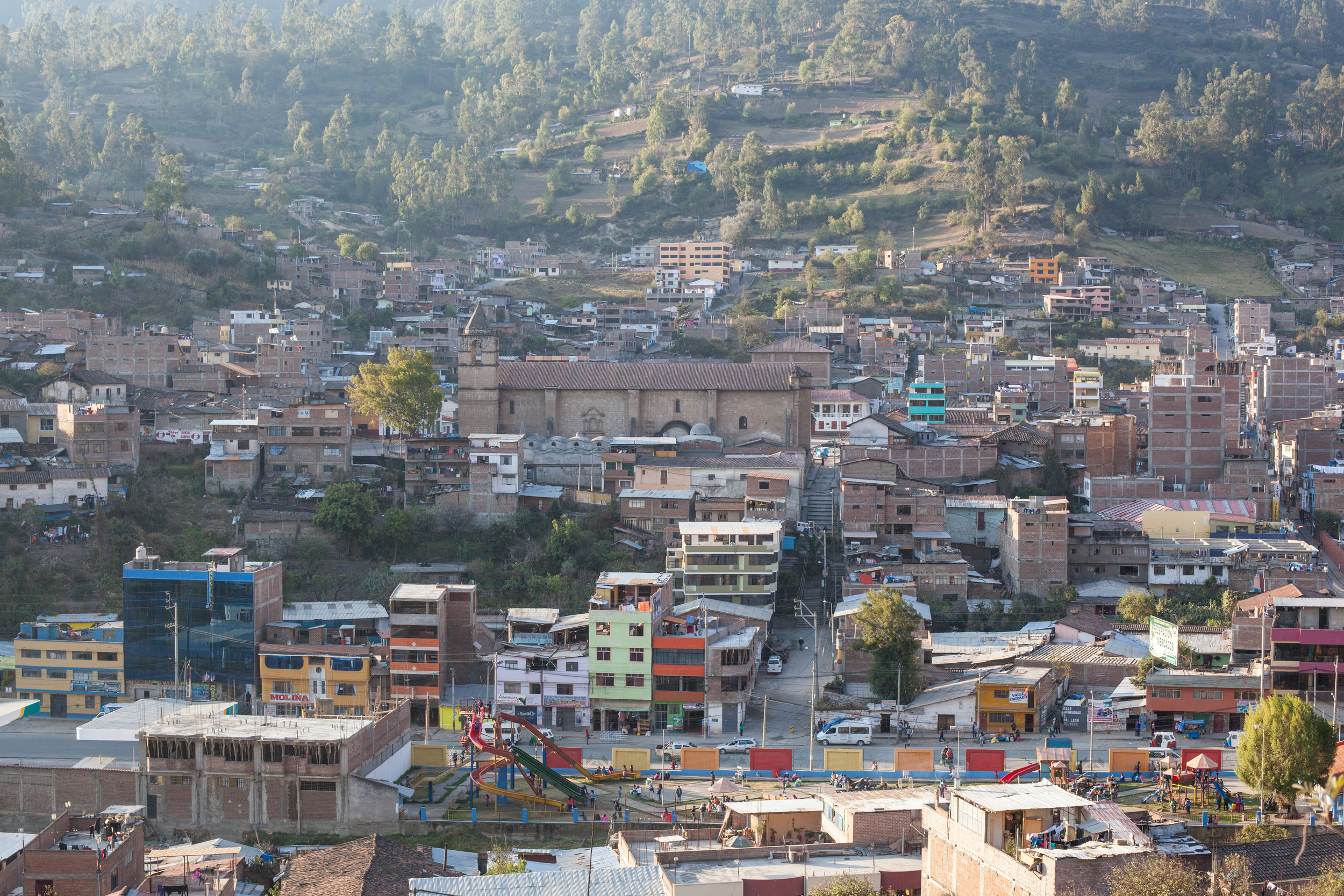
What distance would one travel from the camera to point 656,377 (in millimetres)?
44938

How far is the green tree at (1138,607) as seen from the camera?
111 ft

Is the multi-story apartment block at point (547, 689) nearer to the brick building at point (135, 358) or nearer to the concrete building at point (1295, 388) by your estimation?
the brick building at point (135, 358)

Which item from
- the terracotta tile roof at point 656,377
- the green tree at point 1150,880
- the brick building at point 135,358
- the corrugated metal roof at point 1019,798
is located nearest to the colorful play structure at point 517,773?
→ the corrugated metal roof at point 1019,798

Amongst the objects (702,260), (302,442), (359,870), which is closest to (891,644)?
(359,870)

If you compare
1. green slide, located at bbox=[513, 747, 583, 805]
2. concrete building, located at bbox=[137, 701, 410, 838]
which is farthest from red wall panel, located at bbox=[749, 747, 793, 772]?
concrete building, located at bbox=[137, 701, 410, 838]

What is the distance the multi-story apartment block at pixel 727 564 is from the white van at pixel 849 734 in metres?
5.99

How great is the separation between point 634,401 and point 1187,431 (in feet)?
50.6

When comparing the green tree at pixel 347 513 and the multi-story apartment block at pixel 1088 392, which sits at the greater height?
the multi-story apartment block at pixel 1088 392

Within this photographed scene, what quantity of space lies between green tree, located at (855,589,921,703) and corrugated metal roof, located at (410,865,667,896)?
11.8 meters

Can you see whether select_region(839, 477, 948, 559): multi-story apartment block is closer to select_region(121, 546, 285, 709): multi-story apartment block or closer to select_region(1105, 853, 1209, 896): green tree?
select_region(121, 546, 285, 709): multi-story apartment block

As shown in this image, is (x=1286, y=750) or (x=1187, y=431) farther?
(x=1187, y=431)

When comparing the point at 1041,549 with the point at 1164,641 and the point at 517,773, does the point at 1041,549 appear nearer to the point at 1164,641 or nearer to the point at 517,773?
the point at 1164,641

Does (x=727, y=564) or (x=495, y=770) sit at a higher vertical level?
(x=727, y=564)

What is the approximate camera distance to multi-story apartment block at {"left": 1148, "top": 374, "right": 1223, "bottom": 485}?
43719 millimetres
